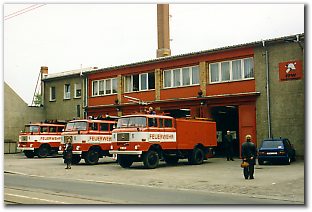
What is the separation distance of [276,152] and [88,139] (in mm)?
10728

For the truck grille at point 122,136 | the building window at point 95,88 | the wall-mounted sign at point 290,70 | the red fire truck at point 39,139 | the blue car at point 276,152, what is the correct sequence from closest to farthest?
the truck grille at point 122,136, the blue car at point 276,152, the wall-mounted sign at point 290,70, the red fire truck at point 39,139, the building window at point 95,88

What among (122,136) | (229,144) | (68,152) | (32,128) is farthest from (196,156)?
(32,128)

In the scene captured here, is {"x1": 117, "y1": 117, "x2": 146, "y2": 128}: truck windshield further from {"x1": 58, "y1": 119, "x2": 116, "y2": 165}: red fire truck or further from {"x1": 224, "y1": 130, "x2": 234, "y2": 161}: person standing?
{"x1": 224, "y1": 130, "x2": 234, "y2": 161}: person standing

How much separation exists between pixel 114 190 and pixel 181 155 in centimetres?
1053

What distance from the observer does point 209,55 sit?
103 ft

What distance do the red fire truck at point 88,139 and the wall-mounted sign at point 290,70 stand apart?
11.4m

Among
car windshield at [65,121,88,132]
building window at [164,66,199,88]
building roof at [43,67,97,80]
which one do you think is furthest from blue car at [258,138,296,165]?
building roof at [43,67,97,80]

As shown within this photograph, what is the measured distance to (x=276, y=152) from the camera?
23.8m

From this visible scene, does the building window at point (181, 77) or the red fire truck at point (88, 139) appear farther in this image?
the building window at point (181, 77)

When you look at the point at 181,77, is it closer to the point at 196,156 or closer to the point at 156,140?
the point at 196,156

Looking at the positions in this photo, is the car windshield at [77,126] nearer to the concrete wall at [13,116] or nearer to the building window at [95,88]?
the building window at [95,88]

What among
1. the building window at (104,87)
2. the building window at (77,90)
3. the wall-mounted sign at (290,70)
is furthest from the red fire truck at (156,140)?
the building window at (77,90)

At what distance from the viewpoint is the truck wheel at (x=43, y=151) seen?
113 feet

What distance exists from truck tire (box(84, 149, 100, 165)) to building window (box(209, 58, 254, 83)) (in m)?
10.0
